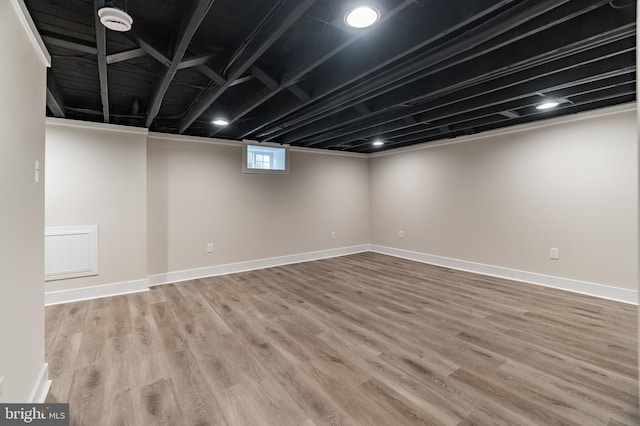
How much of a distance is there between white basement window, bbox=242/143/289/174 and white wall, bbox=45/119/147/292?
1580mm

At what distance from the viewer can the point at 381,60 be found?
2.14 metres

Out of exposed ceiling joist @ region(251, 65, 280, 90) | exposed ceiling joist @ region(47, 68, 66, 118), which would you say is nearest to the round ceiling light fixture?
exposed ceiling joist @ region(251, 65, 280, 90)

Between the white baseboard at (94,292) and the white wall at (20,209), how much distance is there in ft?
6.97

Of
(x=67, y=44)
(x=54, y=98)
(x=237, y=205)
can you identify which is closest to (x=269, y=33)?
(x=67, y=44)

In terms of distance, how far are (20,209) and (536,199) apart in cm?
538

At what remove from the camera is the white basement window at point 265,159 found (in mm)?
5059

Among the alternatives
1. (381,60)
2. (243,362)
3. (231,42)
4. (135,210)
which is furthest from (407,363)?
(135,210)

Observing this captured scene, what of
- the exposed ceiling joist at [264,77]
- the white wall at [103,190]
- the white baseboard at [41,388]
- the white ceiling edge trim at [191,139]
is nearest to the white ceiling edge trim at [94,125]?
the white wall at [103,190]

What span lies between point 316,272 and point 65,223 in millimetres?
3520

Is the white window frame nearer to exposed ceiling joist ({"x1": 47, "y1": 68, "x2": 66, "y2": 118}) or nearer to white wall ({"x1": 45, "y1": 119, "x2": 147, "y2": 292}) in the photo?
white wall ({"x1": 45, "y1": 119, "x2": 147, "y2": 292})

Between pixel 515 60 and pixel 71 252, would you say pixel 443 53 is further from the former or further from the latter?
pixel 71 252

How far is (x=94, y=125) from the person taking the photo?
368 cm

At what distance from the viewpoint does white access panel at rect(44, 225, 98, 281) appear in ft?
11.3

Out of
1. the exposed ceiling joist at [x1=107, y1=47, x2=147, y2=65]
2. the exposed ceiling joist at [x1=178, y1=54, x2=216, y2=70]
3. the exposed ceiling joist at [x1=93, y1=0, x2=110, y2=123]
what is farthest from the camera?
the exposed ceiling joist at [x1=178, y1=54, x2=216, y2=70]
